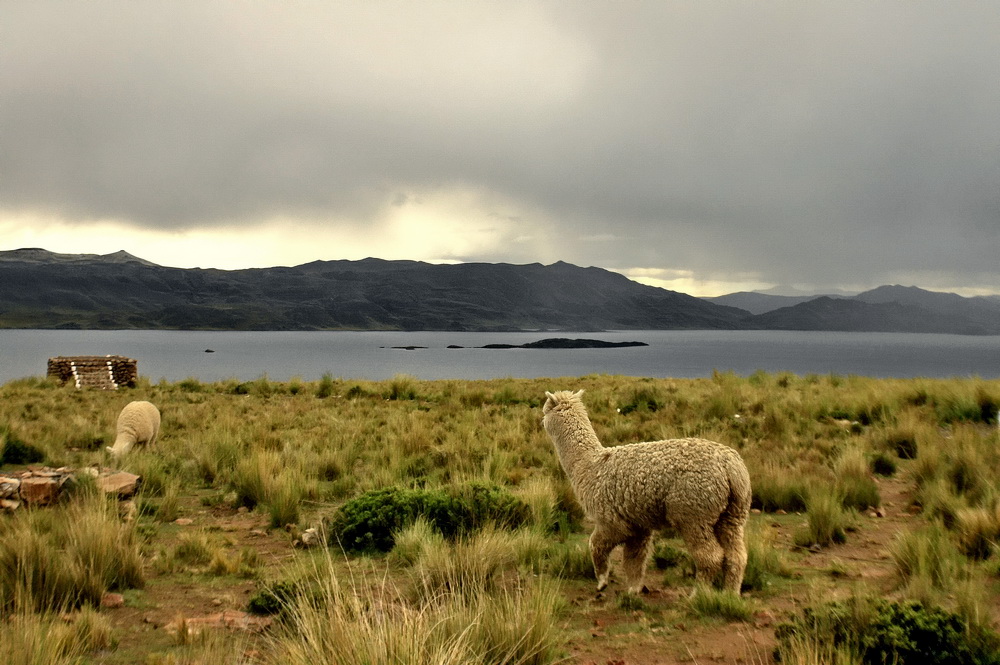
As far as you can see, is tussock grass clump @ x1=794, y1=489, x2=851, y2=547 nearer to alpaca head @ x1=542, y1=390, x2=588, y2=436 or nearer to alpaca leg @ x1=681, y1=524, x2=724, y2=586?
alpaca leg @ x1=681, y1=524, x2=724, y2=586

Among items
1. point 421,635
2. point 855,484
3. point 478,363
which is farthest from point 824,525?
point 478,363

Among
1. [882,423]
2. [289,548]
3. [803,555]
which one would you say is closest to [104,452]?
[289,548]

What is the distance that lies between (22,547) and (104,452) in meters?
7.40

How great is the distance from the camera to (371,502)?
7.64 metres

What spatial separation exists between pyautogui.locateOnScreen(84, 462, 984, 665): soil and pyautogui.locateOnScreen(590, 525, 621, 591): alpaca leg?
0.53ft

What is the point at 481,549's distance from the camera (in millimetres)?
5789

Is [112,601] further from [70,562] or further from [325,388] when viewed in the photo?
[325,388]

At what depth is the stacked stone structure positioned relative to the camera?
25.7 m

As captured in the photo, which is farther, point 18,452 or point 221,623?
point 18,452

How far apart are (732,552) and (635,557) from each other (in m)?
0.87

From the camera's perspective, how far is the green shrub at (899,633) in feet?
12.8

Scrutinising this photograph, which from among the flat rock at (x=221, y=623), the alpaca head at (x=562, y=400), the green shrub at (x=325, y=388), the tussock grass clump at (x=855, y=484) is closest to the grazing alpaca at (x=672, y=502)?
the alpaca head at (x=562, y=400)

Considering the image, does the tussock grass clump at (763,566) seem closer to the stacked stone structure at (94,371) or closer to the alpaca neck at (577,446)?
the alpaca neck at (577,446)

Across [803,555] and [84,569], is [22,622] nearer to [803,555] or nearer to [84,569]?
[84,569]
